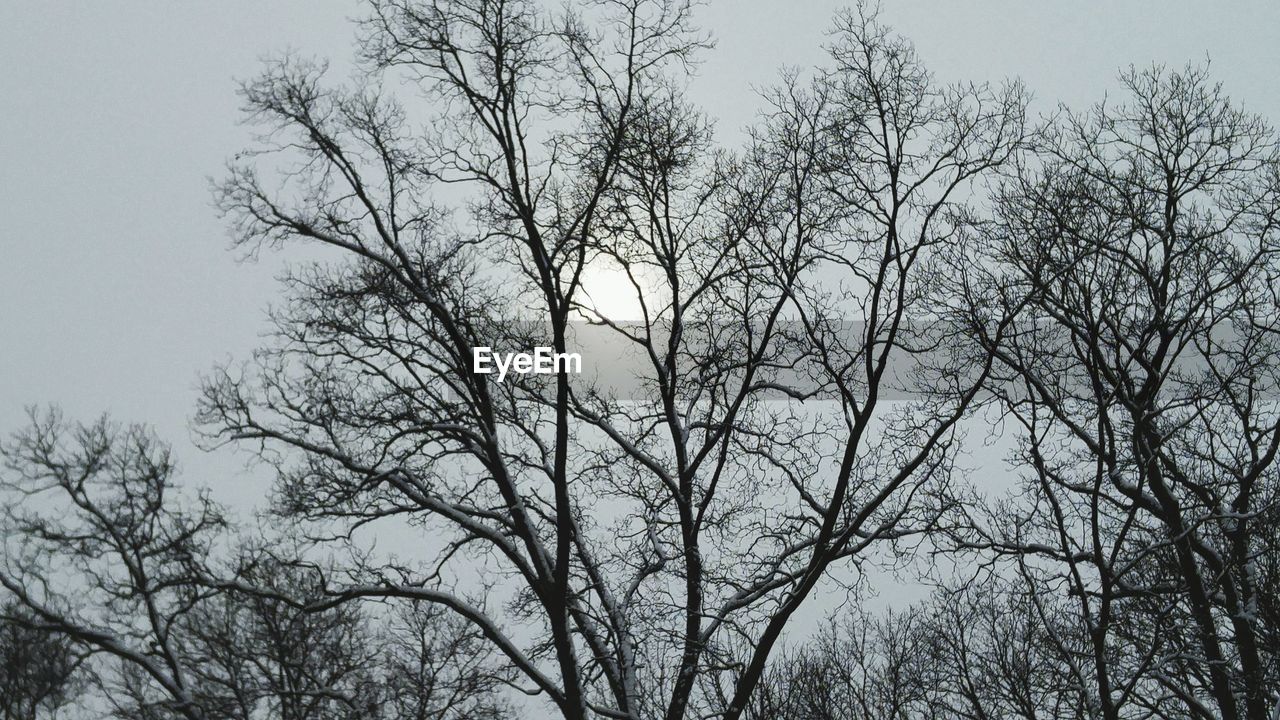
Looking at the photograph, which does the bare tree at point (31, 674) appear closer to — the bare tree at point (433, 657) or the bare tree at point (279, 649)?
the bare tree at point (279, 649)

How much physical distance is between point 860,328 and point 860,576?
2979 mm

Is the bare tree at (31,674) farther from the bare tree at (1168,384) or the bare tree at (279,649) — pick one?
the bare tree at (1168,384)

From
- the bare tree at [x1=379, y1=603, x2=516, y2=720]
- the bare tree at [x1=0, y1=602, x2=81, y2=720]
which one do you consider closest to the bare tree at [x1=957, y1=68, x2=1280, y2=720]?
the bare tree at [x1=379, y1=603, x2=516, y2=720]

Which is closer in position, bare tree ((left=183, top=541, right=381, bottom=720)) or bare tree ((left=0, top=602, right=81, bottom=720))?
bare tree ((left=183, top=541, right=381, bottom=720))

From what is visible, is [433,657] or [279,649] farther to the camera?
[433,657]

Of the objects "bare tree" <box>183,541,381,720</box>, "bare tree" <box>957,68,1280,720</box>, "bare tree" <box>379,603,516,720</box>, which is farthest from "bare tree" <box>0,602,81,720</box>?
"bare tree" <box>957,68,1280,720</box>

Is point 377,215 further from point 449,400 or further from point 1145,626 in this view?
point 1145,626

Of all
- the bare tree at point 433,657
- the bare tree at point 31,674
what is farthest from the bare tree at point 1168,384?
the bare tree at point 31,674

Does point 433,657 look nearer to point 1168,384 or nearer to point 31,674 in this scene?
point 31,674

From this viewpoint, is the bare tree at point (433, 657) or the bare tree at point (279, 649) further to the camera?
the bare tree at point (433, 657)

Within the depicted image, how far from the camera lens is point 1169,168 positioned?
13977 mm

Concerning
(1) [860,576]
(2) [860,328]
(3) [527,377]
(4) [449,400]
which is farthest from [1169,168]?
(4) [449,400]

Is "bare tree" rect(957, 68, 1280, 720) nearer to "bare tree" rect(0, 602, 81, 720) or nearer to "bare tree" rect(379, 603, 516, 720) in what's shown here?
"bare tree" rect(379, 603, 516, 720)

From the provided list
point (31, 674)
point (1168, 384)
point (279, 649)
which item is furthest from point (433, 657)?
point (1168, 384)
